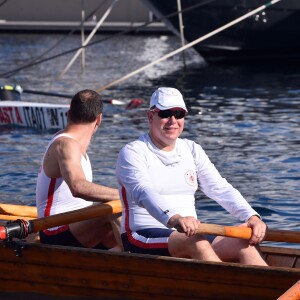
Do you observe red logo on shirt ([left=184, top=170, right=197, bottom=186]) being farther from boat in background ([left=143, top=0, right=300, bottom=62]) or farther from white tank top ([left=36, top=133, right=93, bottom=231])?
boat in background ([left=143, top=0, right=300, bottom=62])

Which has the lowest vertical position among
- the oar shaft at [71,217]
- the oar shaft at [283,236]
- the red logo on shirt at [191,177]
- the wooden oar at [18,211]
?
the oar shaft at [283,236]

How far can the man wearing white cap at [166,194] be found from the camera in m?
7.55

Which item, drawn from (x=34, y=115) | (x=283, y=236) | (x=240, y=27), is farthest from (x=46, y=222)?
(x=240, y=27)

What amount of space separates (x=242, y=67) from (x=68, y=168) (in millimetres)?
21872

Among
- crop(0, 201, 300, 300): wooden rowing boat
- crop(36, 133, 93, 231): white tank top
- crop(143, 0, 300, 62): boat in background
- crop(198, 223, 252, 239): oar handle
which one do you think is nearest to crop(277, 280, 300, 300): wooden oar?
crop(0, 201, 300, 300): wooden rowing boat

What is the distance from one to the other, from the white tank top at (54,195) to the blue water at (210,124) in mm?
3439

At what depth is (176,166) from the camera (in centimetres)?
776

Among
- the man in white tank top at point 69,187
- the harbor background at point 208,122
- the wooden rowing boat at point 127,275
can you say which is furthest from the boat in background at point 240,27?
the wooden rowing boat at point 127,275

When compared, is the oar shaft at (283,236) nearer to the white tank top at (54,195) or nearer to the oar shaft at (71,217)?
the oar shaft at (71,217)

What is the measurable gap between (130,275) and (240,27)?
21287 mm

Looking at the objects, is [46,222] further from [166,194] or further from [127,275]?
[166,194]

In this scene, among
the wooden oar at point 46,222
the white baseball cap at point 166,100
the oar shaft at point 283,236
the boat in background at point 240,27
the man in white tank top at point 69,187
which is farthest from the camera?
the boat in background at point 240,27

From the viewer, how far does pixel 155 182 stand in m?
7.69

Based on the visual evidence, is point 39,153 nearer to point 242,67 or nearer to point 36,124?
point 36,124
